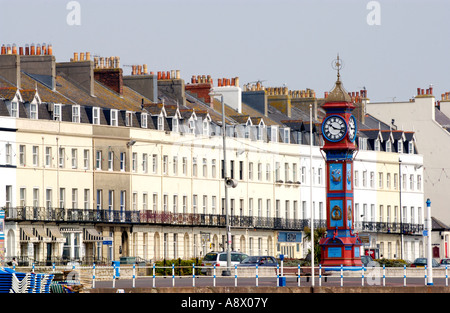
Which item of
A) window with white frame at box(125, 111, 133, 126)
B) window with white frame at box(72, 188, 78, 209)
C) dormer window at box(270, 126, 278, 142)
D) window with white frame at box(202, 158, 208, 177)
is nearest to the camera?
window with white frame at box(72, 188, 78, 209)

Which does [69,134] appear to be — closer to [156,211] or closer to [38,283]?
[156,211]

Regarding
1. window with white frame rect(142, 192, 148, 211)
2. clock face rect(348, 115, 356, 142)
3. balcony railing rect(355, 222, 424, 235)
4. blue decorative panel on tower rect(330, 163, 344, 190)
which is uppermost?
clock face rect(348, 115, 356, 142)

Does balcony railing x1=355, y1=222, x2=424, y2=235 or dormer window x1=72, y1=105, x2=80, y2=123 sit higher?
dormer window x1=72, y1=105, x2=80, y2=123

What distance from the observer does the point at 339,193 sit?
82750mm

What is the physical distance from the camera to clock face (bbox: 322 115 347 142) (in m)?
82.7

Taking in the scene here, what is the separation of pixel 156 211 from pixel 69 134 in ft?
32.6

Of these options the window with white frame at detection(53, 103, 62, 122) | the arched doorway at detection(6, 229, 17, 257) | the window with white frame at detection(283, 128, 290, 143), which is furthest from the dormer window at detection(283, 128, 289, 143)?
the arched doorway at detection(6, 229, 17, 257)

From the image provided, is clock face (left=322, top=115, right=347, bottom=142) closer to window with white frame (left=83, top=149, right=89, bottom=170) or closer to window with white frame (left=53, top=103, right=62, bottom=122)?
window with white frame (left=53, top=103, right=62, bottom=122)

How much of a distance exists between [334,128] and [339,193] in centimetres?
330

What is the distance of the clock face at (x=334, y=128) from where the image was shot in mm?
82688

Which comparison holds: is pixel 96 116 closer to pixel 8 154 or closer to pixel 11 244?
pixel 8 154

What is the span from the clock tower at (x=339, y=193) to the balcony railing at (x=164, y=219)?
2335 centimetres

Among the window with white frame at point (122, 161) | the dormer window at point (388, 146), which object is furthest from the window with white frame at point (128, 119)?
the dormer window at point (388, 146)

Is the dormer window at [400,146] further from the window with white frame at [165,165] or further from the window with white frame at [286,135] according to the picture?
the window with white frame at [165,165]
